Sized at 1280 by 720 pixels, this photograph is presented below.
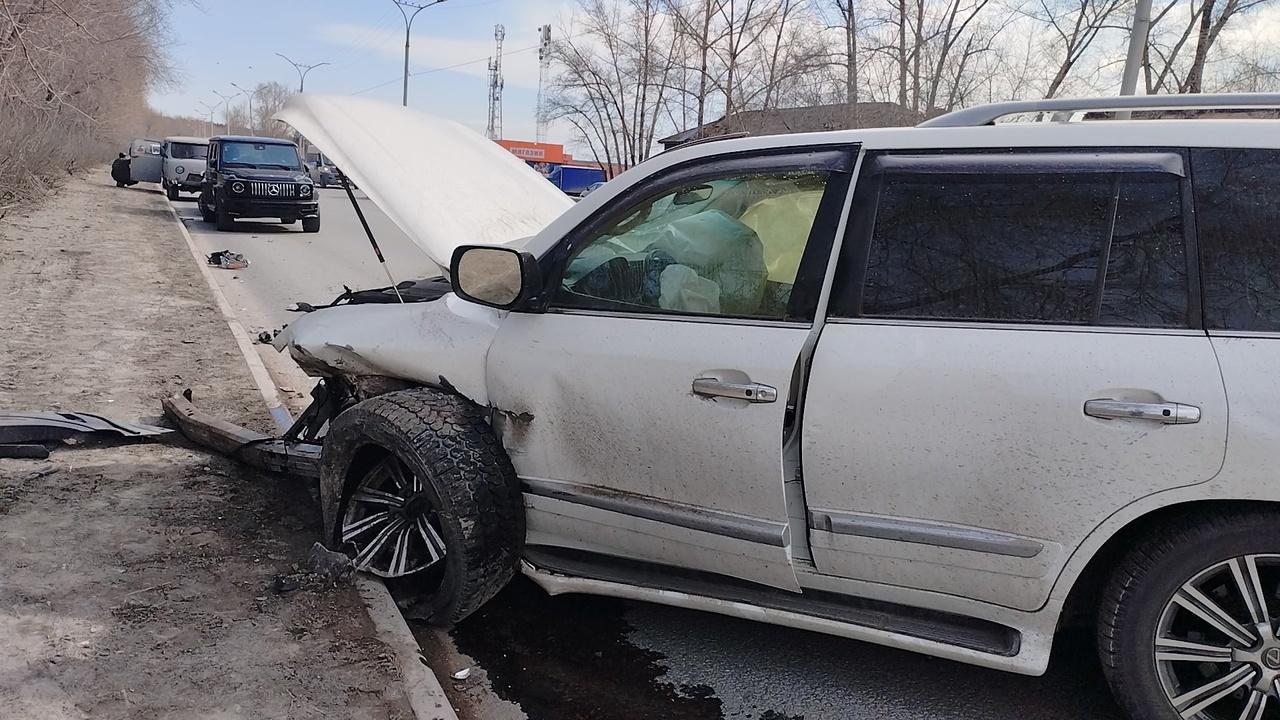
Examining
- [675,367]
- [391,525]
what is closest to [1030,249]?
[675,367]

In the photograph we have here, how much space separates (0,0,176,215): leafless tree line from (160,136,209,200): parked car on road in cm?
238

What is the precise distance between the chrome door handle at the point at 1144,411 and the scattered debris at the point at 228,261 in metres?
13.7

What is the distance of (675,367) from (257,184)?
18391mm

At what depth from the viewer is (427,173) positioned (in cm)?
402

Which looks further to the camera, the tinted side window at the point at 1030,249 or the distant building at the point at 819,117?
the distant building at the point at 819,117

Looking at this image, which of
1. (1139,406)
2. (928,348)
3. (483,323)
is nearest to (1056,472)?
(1139,406)

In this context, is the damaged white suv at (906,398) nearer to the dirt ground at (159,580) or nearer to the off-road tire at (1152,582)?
the off-road tire at (1152,582)

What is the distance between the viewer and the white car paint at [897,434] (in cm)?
245

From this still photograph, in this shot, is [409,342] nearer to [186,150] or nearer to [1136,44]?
[1136,44]

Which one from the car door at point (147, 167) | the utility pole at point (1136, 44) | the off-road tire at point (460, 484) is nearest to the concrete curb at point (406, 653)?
the off-road tire at point (460, 484)

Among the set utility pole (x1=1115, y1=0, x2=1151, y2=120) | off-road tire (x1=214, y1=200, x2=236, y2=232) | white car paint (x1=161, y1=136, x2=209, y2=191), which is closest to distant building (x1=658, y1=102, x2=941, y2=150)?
off-road tire (x1=214, y1=200, x2=236, y2=232)

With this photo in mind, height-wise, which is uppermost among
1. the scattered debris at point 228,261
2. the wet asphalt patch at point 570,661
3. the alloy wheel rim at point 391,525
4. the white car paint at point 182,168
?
the white car paint at point 182,168

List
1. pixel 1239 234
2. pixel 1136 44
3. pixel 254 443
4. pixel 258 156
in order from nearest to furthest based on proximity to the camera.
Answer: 1. pixel 1239 234
2. pixel 254 443
3. pixel 1136 44
4. pixel 258 156

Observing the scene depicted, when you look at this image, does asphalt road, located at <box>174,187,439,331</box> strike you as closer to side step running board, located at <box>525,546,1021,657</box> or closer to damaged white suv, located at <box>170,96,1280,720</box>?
damaged white suv, located at <box>170,96,1280,720</box>
